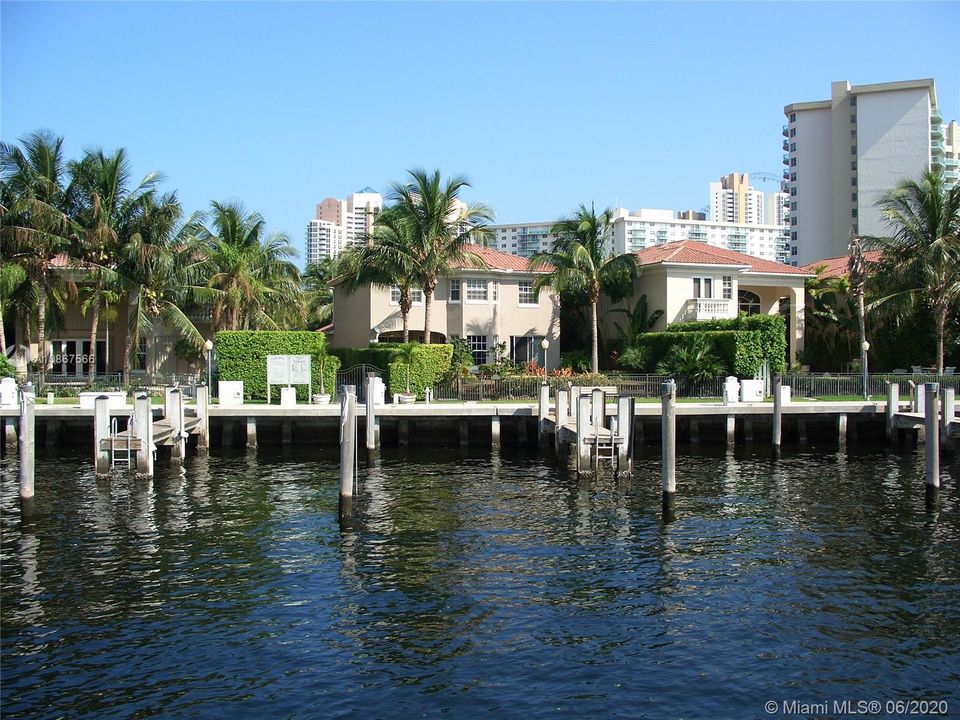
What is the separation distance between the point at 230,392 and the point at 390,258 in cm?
1050

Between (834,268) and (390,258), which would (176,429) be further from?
(834,268)

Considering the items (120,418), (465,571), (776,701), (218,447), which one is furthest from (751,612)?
(120,418)

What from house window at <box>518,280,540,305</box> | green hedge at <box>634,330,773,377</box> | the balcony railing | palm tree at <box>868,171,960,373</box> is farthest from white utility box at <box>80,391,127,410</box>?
palm tree at <box>868,171,960,373</box>

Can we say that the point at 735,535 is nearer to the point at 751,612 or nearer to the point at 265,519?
the point at 751,612

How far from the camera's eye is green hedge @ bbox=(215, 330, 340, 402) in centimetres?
3947

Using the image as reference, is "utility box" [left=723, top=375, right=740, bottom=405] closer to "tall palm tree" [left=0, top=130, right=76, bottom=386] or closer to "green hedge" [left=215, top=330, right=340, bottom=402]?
"green hedge" [left=215, top=330, right=340, bottom=402]

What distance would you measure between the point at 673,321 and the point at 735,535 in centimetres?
3007

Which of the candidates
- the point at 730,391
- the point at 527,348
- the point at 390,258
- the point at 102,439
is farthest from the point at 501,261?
the point at 102,439

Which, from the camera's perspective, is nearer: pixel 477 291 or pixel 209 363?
pixel 209 363

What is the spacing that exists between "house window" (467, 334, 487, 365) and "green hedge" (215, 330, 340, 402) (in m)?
11.0

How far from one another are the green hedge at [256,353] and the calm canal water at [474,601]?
45.7ft

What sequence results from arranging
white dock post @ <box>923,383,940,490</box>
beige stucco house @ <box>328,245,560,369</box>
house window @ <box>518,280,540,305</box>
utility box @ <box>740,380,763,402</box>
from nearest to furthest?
white dock post @ <box>923,383,940,490</box> → utility box @ <box>740,380,763,402</box> → beige stucco house @ <box>328,245,560,369</box> → house window @ <box>518,280,540,305</box>

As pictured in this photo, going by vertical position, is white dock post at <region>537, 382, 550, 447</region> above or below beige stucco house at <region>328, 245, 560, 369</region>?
below

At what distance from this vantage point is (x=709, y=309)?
163ft
